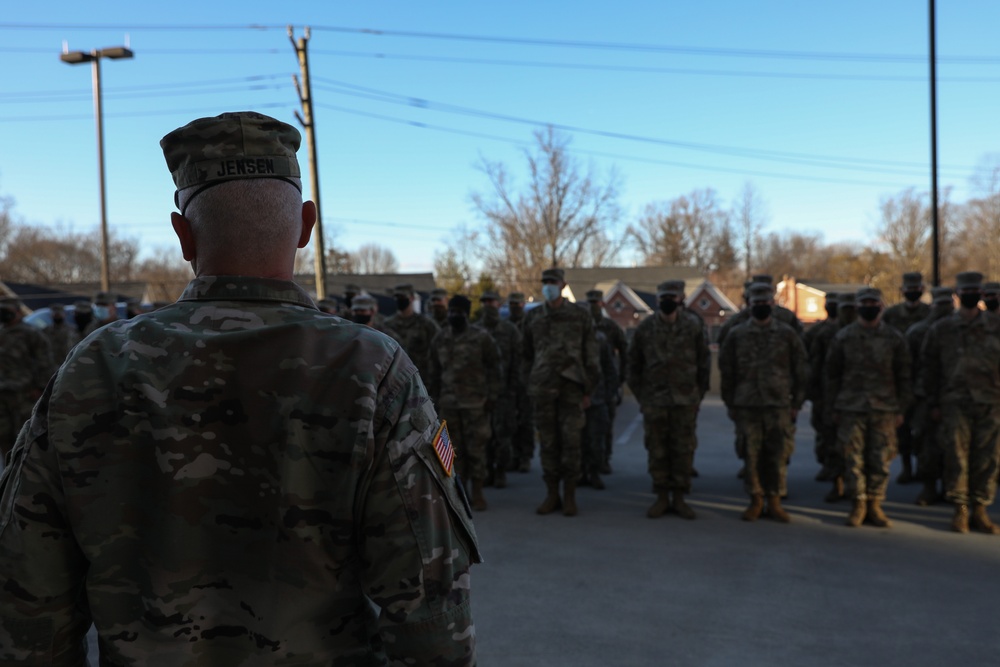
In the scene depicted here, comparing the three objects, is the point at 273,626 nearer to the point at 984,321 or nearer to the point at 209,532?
the point at 209,532

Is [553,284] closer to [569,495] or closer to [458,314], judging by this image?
[458,314]

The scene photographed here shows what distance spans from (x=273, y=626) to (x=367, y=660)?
0.19 meters

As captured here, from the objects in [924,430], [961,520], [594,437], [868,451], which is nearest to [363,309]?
[594,437]

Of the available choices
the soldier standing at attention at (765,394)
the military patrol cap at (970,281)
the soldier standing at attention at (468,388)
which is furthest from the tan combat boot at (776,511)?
the soldier standing at attention at (468,388)

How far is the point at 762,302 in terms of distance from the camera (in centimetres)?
746

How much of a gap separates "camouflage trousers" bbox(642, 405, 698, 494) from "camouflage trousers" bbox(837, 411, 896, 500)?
1395 millimetres

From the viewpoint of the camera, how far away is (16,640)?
4.67ft

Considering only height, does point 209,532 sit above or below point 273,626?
above

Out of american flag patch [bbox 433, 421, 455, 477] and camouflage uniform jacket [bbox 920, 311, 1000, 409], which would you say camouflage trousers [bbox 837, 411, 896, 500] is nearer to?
camouflage uniform jacket [bbox 920, 311, 1000, 409]

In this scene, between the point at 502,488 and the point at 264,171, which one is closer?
the point at 264,171

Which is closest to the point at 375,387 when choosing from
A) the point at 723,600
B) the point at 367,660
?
the point at 367,660

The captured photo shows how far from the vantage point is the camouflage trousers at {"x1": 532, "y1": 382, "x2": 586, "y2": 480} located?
305 inches

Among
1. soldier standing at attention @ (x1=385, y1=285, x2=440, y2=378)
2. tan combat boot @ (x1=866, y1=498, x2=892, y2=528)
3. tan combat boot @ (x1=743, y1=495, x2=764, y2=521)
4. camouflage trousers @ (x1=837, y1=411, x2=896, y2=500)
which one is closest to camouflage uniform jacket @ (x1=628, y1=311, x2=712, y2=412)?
tan combat boot @ (x1=743, y1=495, x2=764, y2=521)

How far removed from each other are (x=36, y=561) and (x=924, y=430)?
8.81 metres
